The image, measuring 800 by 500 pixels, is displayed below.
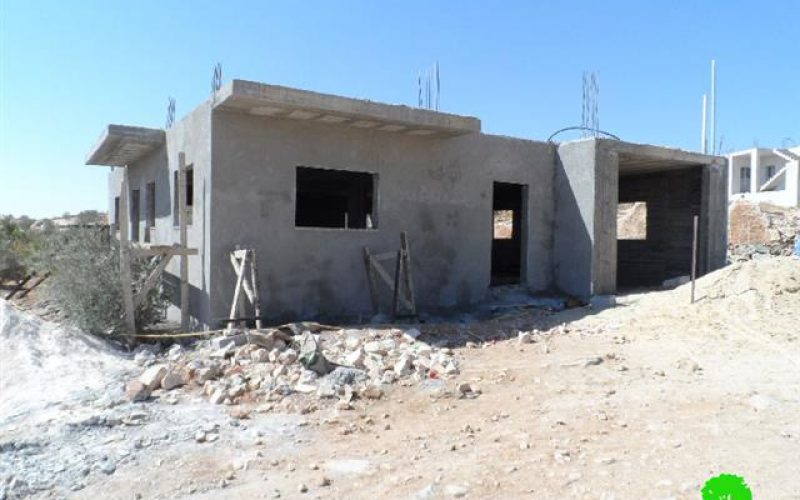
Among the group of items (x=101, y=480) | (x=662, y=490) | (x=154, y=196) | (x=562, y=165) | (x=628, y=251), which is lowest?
(x=101, y=480)

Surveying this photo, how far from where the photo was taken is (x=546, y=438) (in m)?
4.92

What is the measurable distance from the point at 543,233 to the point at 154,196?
8475mm

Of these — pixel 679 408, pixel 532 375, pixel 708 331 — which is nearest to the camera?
pixel 679 408

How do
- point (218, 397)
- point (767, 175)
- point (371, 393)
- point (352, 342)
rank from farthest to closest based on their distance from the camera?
point (767, 175) < point (352, 342) < point (371, 393) < point (218, 397)

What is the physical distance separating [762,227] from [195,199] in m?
27.8

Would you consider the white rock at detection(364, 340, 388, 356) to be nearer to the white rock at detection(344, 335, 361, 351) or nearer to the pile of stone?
the pile of stone

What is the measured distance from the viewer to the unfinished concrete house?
924 centimetres

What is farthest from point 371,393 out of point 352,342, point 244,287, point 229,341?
point 244,287

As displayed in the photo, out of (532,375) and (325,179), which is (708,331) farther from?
(325,179)

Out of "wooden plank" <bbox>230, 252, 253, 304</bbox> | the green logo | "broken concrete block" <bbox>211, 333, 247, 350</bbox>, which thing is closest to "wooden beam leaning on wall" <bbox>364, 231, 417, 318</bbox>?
"wooden plank" <bbox>230, 252, 253, 304</bbox>

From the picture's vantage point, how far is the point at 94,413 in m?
5.96

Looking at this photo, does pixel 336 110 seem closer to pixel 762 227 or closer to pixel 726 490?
pixel 726 490

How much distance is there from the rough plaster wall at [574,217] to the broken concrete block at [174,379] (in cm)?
820

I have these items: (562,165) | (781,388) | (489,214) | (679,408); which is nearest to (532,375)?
(679,408)
